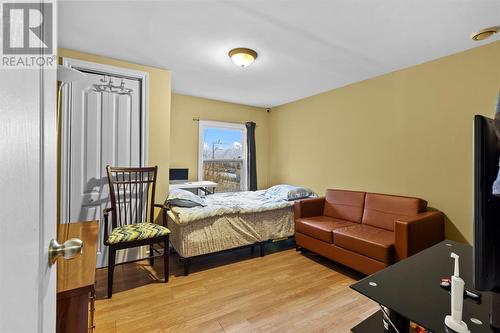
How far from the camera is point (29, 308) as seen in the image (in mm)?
464

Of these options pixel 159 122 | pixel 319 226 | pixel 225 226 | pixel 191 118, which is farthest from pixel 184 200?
pixel 191 118

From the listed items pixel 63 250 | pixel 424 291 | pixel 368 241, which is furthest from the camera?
pixel 368 241

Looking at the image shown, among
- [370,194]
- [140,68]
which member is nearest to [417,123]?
[370,194]

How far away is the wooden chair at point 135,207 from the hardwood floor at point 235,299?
1.06ft

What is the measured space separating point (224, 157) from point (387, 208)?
3.09m

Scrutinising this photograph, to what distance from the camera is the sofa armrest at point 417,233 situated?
221cm

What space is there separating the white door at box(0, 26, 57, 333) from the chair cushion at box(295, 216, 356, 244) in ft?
8.66

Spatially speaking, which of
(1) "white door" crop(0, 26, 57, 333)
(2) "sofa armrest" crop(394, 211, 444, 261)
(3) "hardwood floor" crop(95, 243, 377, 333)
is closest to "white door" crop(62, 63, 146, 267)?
(3) "hardwood floor" crop(95, 243, 377, 333)

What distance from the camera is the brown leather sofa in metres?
2.28

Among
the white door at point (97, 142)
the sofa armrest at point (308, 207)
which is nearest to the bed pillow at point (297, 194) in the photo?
the sofa armrest at point (308, 207)

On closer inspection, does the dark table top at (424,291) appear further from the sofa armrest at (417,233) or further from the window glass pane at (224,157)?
the window glass pane at (224,157)

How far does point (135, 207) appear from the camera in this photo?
2867 mm

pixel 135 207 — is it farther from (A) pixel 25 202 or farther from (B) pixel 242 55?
(A) pixel 25 202

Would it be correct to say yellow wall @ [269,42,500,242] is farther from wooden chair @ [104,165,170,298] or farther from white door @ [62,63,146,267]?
white door @ [62,63,146,267]
